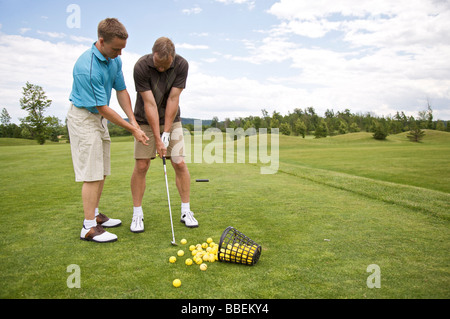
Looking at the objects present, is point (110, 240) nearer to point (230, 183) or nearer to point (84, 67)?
point (84, 67)

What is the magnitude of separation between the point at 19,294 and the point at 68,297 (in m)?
0.41

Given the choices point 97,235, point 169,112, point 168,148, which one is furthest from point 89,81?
point 97,235

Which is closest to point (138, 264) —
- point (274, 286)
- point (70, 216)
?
point (274, 286)

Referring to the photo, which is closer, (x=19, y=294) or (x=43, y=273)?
(x=19, y=294)

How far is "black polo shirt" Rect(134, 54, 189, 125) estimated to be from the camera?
4.14 meters

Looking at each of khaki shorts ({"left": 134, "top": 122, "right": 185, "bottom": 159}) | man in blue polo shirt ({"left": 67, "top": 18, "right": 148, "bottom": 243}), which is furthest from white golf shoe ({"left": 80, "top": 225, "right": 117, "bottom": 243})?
khaki shorts ({"left": 134, "top": 122, "right": 185, "bottom": 159})

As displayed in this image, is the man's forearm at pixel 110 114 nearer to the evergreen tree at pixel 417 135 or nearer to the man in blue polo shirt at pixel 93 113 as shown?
the man in blue polo shirt at pixel 93 113

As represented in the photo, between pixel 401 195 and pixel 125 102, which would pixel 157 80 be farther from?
pixel 401 195

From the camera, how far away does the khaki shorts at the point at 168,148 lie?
4344mm

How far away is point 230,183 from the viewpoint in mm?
7438

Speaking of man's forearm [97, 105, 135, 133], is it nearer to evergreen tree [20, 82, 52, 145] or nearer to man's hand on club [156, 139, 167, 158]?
man's hand on club [156, 139, 167, 158]

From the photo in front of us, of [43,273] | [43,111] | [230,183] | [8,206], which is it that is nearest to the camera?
[43,273]

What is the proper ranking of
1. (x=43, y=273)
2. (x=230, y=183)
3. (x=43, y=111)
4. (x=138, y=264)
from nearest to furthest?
(x=43, y=273), (x=138, y=264), (x=230, y=183), (x=43, y=111)

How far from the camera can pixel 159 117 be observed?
4.49 m
